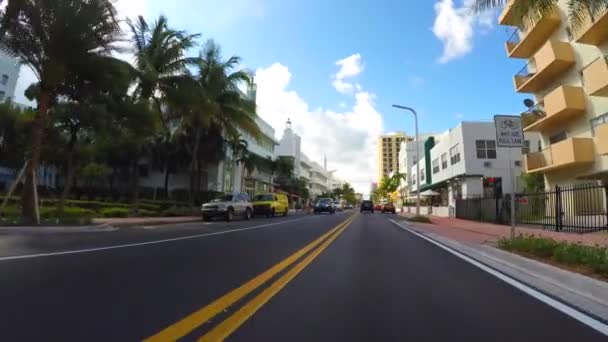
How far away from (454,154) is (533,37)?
18.9m

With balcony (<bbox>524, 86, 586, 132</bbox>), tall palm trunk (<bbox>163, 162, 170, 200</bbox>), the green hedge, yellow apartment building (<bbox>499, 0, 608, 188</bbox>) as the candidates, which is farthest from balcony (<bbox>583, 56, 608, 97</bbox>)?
tall palm trunk (<bbox>163, 162, 170, 200</bbox>)

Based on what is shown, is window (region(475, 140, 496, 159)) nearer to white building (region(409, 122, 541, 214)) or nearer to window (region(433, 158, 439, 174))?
white building (region(409, 122, 541, 214))

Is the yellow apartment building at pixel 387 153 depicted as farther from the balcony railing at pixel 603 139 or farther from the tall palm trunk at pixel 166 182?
the balcony railing at pixel 603 139

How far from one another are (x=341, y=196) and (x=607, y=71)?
14748 cm

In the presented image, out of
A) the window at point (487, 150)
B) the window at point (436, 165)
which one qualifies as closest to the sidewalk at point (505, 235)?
the window at point (487, 150)

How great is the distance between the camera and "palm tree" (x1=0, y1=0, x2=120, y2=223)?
17406 mm

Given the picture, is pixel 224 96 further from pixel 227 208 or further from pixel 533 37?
pixel 533 37

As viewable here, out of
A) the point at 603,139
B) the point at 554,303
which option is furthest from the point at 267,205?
the point at 554,303

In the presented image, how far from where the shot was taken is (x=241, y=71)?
121ft

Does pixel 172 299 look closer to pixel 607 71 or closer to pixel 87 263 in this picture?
pixel 87 263

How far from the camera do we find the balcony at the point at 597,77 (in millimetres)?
21750

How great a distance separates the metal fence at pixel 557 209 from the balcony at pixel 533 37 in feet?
31.3

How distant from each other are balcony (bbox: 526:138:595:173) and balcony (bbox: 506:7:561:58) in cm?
681

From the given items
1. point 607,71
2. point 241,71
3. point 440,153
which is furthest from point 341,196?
point 607,71
